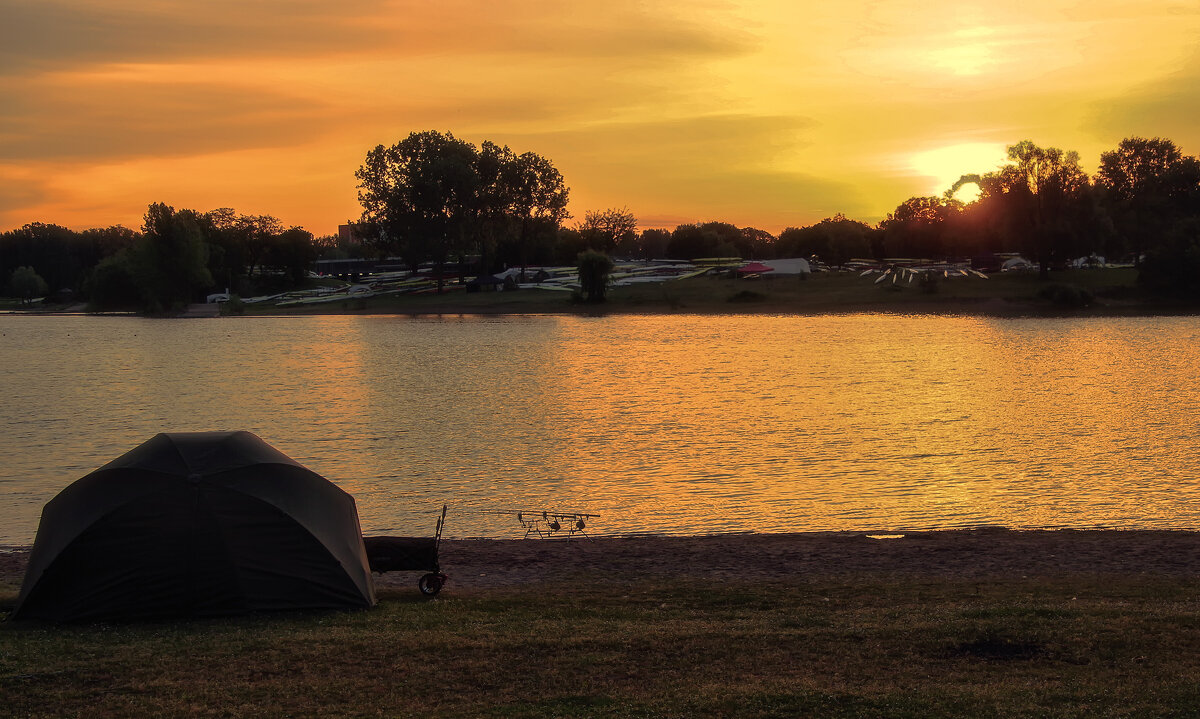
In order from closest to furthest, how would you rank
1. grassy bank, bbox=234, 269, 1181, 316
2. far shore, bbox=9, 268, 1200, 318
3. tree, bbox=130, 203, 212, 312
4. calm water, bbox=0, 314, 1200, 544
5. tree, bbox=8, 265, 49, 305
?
calm water, bbox=0, 314, 1200, 544 < far shore, bbox=9, 268, 1200, 318 < grassy bank, bbox=234, 269, 1181, 316 < tree, bbox=130, 203, 212, 312 < tree, bbox=8, 265, 49, 305

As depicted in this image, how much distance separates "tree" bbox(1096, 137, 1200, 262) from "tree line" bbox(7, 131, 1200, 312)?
195mm

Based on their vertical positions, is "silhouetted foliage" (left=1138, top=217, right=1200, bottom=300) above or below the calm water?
above

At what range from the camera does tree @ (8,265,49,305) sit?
193125 mm

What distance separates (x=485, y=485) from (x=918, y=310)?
301 feet

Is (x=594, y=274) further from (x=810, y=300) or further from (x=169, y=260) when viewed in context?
(x=169, y=260)

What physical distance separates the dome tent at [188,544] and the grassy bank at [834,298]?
10424 cm

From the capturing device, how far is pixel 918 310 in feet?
368

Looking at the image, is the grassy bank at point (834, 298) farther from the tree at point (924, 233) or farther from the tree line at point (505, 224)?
the tree at point (924, 233)

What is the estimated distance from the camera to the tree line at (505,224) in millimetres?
114875

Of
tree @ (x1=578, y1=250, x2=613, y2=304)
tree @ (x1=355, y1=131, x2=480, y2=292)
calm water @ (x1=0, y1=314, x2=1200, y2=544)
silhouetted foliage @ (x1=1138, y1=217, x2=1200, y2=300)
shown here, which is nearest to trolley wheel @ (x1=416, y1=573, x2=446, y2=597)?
calm water @ (x1=0, y1=314, x2=1200, y2=544)

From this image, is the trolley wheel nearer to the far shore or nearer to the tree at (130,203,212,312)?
the far shore

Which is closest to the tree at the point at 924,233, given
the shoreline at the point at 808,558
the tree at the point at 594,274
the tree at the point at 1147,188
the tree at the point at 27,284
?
the tree at the point at 1147,188

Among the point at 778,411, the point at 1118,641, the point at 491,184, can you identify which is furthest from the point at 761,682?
the point at 491,184

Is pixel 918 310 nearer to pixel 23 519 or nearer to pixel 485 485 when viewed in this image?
pixel 485 485
